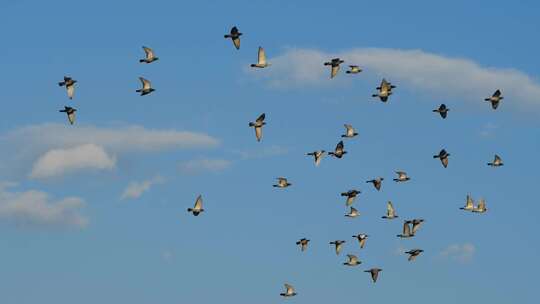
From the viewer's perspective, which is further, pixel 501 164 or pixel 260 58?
pixel 501 164

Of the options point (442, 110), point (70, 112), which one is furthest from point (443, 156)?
point (70, 112)

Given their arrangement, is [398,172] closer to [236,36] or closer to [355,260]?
[355,260]

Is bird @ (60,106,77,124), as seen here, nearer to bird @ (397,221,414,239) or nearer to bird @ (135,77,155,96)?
bird @ (135,77,155,96)

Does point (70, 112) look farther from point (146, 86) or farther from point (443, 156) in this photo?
point (443, 156)

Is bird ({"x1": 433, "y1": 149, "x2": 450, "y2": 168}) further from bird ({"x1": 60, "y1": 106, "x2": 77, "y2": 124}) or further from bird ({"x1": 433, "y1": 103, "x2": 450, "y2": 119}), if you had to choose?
bird ({"x1": 60, "y1": 106, "x2": 77, "y2": 124})

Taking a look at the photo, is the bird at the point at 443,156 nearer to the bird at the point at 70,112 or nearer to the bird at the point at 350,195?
the bird at the point at 350,195

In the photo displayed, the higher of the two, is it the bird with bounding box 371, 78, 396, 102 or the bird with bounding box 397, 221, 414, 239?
the bird with bounding box 371, 78, 396, 102

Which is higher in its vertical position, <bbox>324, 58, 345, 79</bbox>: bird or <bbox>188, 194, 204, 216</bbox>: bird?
<bbox>324, 58, 345, 79</bbox>: bird

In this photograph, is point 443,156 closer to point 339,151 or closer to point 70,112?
point 339,151

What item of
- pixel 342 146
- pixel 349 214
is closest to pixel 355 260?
pixel 349 214

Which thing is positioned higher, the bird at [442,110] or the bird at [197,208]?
the bird at [442,110]

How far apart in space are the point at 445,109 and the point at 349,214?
20993 mm

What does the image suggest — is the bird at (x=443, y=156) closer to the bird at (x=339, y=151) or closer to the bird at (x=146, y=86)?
the bird at (x=339, y=151)

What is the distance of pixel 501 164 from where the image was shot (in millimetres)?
185000
